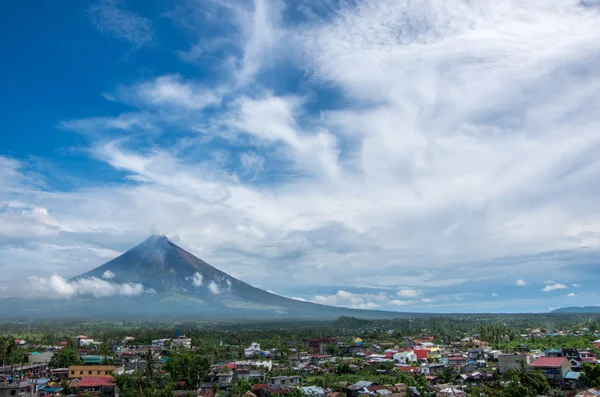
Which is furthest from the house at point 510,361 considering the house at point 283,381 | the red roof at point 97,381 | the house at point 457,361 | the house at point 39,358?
the house at point 39,358

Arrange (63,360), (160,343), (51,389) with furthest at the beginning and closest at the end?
(160,343)
(63,360)
(51,389)

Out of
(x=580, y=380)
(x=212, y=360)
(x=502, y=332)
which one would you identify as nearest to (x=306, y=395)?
(x=580, y=380)

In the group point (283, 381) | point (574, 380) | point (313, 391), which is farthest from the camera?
point (283, 381)

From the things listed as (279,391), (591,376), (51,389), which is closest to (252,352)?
(279,391)

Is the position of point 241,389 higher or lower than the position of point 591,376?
lower

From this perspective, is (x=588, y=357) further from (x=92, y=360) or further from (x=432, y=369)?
(x=92, y=360)

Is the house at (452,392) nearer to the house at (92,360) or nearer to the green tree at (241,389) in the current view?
the green tree at (241,389)
